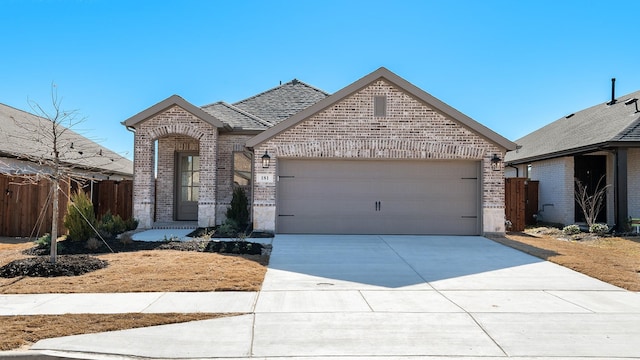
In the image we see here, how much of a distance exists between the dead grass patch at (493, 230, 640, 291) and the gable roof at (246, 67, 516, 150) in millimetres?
3030

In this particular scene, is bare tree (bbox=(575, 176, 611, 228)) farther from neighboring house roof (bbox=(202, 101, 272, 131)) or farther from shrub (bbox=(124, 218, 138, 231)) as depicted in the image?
shrub (bbox=(124, 218, 138, 231))

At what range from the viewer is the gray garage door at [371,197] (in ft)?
46.2

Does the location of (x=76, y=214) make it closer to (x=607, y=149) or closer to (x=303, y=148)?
(x=303, y=148)

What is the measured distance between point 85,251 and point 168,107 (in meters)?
5.72

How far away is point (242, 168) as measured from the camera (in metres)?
16.0

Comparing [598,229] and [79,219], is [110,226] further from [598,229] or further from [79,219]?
[598,229]

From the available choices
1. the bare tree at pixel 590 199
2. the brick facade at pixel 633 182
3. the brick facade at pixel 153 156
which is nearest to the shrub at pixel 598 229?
the bare tree at pixel 590 199

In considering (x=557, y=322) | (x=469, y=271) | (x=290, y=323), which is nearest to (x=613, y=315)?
(x=557, y=322)

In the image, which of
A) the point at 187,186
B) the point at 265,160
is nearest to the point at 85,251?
the point at 265,160

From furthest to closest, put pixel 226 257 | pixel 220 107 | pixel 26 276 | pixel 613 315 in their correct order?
pixel 220 107
pixel 226 257
pixel 26 276
pixel 613 315

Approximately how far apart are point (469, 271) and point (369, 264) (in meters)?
2.00

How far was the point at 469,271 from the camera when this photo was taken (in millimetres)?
9219

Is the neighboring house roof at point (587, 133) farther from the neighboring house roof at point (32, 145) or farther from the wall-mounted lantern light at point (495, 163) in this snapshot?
the neighboring house roof at point (32, 145)

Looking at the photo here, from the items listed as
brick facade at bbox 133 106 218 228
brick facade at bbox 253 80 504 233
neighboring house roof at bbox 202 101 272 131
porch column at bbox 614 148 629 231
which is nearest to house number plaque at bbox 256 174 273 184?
brick facade at bbox 253 80 504 233
